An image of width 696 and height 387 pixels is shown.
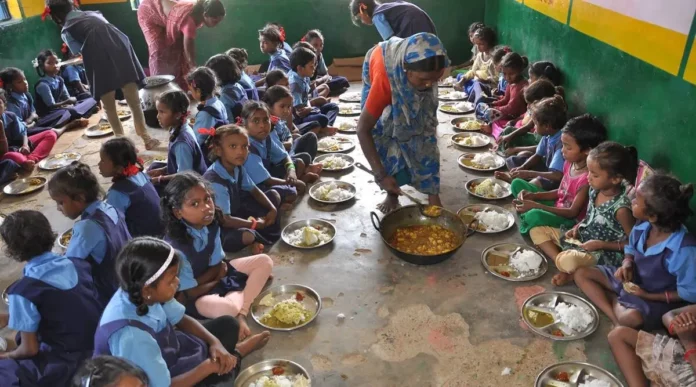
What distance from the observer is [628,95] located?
3646mm

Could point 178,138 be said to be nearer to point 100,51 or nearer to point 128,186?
point 128,186

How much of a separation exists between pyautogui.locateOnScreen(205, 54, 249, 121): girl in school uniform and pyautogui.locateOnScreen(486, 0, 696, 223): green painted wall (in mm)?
3216

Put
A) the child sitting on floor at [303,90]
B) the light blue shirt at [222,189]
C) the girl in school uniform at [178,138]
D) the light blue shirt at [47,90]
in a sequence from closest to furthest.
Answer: the light blue shirt at [222,189] < the girl in school uniform at [178,138] < the child sitting on floor at [303,90] < the light blue shirt at [47,90]

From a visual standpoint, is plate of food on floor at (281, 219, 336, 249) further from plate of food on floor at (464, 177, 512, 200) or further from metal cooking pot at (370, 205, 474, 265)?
plate of food on floor at (464, 177, 512, 200)

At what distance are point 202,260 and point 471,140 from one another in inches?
134

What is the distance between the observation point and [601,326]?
2.73 meters

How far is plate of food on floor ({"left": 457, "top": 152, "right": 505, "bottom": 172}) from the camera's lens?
4.65m

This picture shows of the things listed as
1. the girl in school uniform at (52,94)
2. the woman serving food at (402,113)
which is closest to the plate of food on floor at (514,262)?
the woman serving food at (402,113)

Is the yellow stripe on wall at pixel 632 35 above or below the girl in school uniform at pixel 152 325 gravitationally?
above

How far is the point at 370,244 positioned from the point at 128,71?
3.73 m

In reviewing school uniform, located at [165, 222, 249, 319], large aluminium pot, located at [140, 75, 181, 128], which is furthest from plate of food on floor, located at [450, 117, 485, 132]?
school uniform, located at [165, 222, 249, 319]

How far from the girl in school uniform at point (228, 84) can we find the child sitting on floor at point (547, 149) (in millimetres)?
2602

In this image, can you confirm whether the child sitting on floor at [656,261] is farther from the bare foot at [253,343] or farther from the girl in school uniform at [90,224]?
the girl in school uniform at [90,224]

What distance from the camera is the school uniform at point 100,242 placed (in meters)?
2.50
